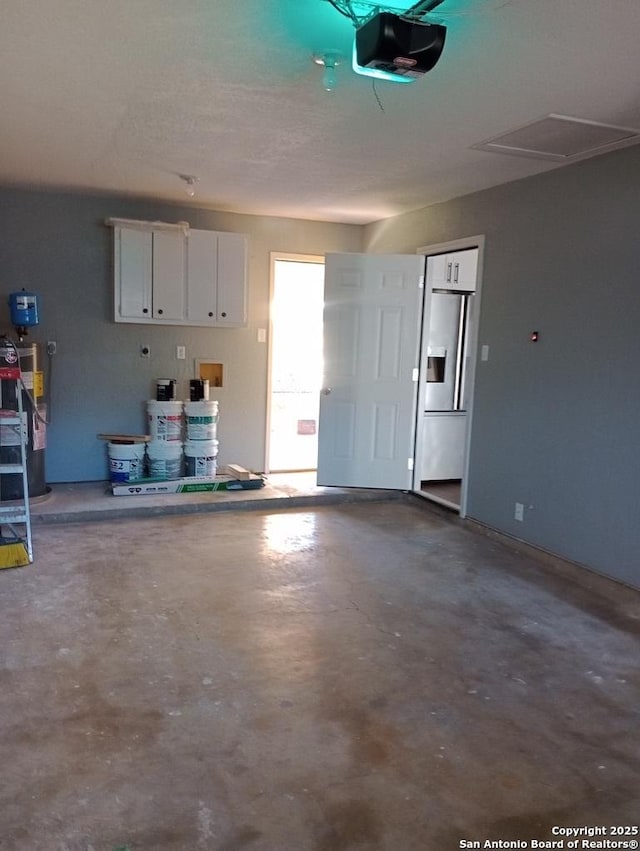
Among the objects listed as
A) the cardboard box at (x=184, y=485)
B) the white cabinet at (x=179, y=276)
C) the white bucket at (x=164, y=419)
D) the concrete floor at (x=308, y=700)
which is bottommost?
the concrete floor at (x=308, y=700)

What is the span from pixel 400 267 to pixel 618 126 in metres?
2.40

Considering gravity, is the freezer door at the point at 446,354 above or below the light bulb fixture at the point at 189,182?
below

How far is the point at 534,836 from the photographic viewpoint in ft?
6.19

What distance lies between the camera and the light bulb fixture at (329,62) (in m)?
2.50

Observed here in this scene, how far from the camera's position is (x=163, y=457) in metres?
5.57

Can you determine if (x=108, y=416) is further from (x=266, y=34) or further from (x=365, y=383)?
(x=266, y=34)

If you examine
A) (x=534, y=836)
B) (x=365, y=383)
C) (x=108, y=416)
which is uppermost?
(x=365, y=383)

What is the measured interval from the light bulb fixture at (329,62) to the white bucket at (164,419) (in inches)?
134

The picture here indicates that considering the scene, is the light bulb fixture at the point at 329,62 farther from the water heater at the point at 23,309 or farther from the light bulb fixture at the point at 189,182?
the water heater at the point at 23,309

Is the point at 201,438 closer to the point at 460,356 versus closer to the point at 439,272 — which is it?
the point at 460,356

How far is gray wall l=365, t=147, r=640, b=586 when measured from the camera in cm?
364

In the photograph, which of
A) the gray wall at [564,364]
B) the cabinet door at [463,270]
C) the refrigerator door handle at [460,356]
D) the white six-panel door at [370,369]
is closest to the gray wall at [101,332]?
the white six-panel door at [370,369]

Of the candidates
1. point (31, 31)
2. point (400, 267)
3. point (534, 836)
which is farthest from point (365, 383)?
point (534, 836)

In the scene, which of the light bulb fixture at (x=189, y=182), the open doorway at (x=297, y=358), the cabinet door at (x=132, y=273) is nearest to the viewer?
the light bulb fixture at (x=189, y=182)
